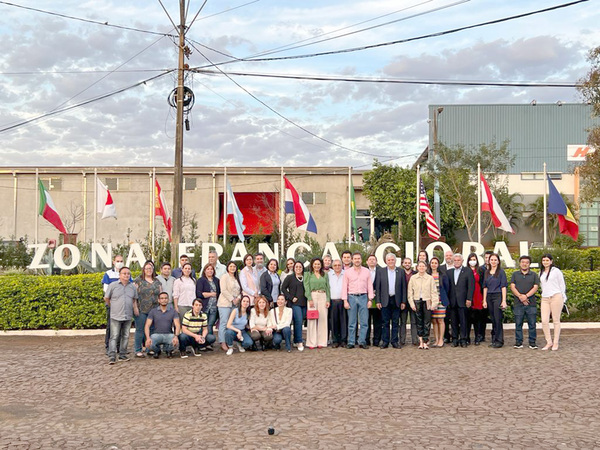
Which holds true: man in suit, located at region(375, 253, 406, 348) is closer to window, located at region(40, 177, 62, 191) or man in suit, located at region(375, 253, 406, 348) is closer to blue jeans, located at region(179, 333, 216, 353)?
blue jeans, located at region(179, 333, 216, 353)

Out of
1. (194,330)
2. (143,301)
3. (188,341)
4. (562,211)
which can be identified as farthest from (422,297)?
(562,211)

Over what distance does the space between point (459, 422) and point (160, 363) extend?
5715 millimetres

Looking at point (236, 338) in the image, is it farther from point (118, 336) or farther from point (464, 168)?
point (464, 168)

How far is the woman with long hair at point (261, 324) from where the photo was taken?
12961 mm

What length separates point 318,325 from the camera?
13.7m

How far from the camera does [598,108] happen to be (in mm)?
20953

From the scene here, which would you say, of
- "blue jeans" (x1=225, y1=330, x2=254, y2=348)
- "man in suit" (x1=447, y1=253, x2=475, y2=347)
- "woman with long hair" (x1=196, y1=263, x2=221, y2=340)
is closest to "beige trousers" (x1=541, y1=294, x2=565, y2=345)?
"man in suit" (x1=447, y1=253, x2=475, y2=347)

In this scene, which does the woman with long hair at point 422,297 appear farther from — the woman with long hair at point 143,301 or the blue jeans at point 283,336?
the woman with long hair at point 143,301

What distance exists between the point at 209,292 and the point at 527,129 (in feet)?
144

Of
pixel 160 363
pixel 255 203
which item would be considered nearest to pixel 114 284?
pixel 160 363

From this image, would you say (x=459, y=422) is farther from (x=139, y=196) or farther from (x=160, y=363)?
(x=139, y=196)

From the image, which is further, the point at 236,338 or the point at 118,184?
the point at 118,184

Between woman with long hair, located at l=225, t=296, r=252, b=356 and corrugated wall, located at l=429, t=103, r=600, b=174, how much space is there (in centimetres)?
4082

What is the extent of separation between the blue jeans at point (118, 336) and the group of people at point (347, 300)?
426 millimetres
